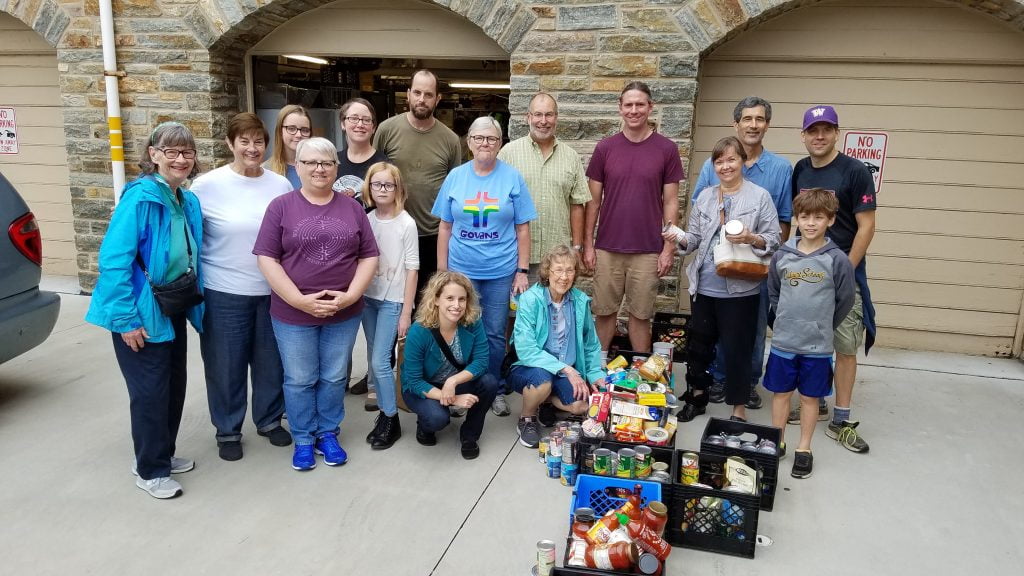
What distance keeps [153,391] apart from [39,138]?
16.8 feet

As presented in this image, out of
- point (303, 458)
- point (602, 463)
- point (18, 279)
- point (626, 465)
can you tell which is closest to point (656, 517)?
point (626, 465)

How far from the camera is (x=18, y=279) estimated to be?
3.93m

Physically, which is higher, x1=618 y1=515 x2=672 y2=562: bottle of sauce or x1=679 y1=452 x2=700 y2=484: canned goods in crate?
x1=679 y1=452 x2=700 y2=484: canned goods in crate

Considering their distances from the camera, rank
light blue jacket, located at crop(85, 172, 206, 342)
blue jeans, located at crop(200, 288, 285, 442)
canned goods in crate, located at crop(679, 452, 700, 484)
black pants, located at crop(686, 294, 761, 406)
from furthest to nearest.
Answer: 1. black pants, located at crop(686, 294, 761, 406)
2. blue jeans, located at crop(200, 288, 285, 442)
3. canned goods in crate, located at crop(679, 452, 700, 484)
4. light blue jacket, located at crop(85, 172, 206, 342)

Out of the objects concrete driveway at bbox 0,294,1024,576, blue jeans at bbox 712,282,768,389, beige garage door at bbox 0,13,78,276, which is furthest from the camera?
beige garage door at bbox 0,13,78,276

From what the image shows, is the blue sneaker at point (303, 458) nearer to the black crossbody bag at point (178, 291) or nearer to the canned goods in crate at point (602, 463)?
the black crossbody bag at point (178, 291)

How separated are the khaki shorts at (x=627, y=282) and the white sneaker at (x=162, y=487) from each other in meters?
2.44

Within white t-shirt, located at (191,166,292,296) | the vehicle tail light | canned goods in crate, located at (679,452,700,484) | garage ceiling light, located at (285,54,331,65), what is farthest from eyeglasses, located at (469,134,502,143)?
garage ceiling light, located at (285,54,331,65)

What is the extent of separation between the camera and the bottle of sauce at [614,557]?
97.9 inches

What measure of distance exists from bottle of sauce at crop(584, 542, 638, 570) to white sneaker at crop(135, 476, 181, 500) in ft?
6.09

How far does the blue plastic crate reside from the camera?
9.48 feet

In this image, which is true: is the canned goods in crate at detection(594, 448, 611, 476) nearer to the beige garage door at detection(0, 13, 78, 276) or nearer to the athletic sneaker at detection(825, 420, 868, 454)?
the athletic sneaker at detection(825, 420, 868, 454)

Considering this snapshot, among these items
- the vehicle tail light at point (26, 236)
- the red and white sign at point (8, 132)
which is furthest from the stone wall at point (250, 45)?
the vehicle tail light at point (26, 236)

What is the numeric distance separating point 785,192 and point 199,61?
4.63 meters
